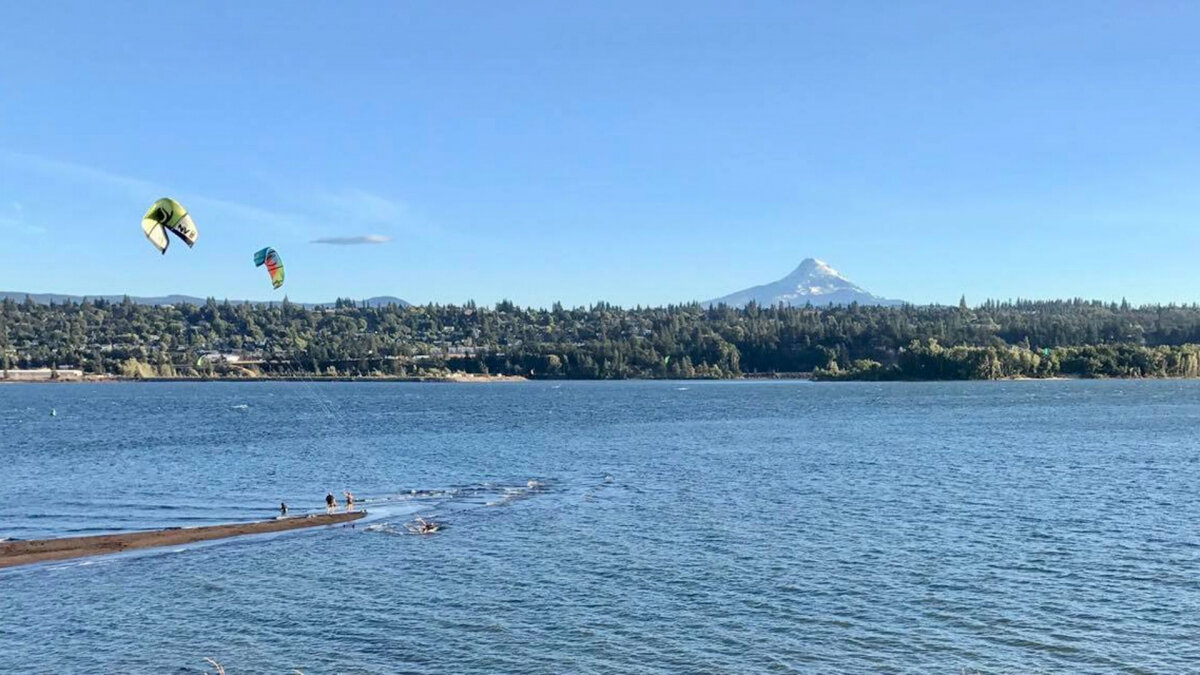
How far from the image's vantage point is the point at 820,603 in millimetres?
43438

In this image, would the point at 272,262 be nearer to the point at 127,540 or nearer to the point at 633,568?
the point at 127,540

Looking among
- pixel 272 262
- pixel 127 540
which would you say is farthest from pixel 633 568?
pixel 272 262

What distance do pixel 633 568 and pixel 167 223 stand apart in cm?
2628

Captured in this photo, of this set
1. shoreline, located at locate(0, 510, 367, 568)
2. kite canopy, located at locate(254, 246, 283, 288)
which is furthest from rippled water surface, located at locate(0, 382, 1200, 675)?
kite canopy, located at locate(254, 246, 283, 288)

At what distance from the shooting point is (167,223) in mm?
54906

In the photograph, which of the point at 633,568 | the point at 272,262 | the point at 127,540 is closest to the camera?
the point at 633,568

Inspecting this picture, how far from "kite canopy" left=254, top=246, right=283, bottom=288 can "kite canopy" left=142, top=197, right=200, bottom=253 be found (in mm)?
12654

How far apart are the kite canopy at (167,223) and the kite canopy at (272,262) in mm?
12654

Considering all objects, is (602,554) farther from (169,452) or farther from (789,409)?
(789,409)

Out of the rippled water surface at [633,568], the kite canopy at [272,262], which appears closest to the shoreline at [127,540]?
the rippled water surface at [633,568]

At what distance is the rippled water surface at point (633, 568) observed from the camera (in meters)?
37.9

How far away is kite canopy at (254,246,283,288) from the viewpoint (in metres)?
68.5

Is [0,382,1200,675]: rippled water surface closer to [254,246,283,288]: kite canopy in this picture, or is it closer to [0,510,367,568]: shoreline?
[0,510,367,568]: shoreline

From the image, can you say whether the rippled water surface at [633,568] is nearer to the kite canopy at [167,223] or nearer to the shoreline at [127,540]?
the shoreline at [127,540]
